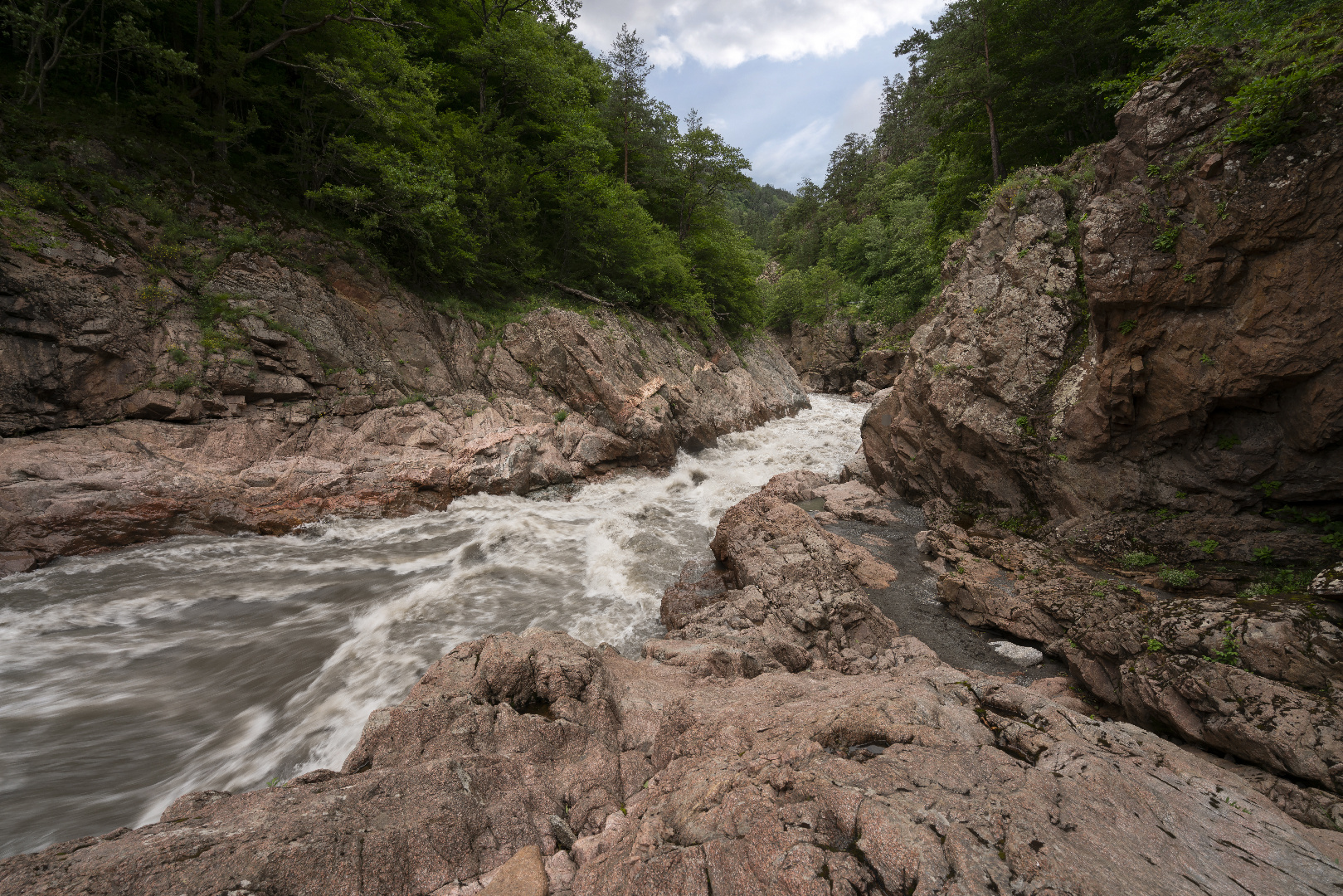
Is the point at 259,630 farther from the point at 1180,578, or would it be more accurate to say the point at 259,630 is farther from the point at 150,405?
the point at 1180,578

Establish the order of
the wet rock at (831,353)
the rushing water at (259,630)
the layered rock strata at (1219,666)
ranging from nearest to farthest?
1. the layered rock strata at (1219,666)
2. the rushing water at (259,630)
3. the wet rock at (831,353)

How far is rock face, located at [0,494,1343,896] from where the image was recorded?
2.46m

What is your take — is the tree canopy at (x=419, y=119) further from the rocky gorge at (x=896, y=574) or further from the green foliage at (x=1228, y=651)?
the green foliage at (x=1228, y=651)

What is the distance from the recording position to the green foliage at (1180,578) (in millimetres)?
6480

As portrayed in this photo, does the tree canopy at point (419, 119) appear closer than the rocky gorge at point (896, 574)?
No

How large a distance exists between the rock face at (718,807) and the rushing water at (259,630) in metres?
2.35

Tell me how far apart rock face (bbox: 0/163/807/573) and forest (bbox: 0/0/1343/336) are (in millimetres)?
1839

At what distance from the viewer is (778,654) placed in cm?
615

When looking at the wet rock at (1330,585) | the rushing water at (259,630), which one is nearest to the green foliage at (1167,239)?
the wet rock at (1330,585)

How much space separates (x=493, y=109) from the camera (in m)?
16.6

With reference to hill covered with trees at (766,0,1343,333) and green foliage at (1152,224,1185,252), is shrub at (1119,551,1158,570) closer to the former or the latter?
green foliage at (1152,224,1185,252)

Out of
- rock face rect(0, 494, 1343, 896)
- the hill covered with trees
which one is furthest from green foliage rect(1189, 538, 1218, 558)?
the hill covered with trees

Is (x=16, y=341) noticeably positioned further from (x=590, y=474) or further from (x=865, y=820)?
(x=865, y=820)

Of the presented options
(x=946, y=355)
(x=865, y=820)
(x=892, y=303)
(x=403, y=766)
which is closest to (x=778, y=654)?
(x=865, y=820)
